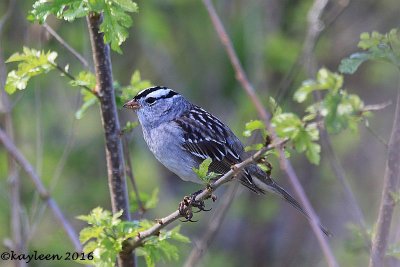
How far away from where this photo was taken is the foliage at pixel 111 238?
151 inches

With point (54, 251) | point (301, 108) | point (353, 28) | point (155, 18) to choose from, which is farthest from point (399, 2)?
point (54, 251)

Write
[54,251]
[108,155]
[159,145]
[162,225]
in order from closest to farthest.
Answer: [162,225] → [108,155] → [159,145] → [54,251]

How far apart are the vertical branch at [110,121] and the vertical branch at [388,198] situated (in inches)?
60.7

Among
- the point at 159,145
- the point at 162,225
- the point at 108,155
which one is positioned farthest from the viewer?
the point at 159,145

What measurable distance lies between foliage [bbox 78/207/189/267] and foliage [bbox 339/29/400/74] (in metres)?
1.28

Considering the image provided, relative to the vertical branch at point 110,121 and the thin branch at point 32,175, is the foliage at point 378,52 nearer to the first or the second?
the vertical branch at point 110,121

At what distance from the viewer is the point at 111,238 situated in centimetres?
392

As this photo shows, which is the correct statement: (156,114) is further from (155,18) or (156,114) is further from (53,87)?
(53,87)

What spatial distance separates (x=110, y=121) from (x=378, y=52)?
1.56 meters

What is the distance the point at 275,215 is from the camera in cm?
898

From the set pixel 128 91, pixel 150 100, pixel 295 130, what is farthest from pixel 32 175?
pixel 295 130

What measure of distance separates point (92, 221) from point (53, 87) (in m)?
5.26

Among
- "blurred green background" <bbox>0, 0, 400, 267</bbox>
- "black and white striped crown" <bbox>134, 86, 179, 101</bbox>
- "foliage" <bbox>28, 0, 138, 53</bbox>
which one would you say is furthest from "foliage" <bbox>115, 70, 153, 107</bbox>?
"blurred green background" <bbox>0, 0, 400, 267</bbox>

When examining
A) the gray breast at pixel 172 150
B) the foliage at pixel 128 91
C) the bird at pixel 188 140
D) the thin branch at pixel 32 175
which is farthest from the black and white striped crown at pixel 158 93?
the thin branch at pixel 32 175
